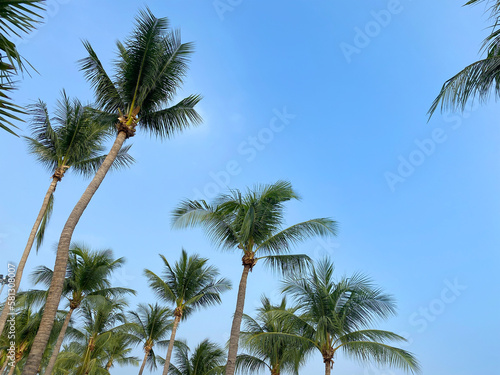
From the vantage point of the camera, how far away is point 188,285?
21109mm

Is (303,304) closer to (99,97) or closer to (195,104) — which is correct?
A: (195,104)

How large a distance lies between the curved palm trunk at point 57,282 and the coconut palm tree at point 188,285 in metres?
11.9

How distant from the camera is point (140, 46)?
11133 mm

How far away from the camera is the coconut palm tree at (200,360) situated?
24.4m

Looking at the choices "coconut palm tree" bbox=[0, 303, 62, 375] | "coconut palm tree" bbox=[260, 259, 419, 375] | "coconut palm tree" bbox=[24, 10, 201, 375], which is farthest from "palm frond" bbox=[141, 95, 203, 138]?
"coconut palm tree" bbox=[0, 303, 62, 375]

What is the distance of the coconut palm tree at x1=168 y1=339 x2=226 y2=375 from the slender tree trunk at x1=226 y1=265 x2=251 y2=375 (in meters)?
13.3

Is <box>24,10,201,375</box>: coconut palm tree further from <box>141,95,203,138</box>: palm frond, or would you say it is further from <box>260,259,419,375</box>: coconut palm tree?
<box>260,259,419,375</box>: coconut palm tree

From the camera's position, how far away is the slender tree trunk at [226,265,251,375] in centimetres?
1223

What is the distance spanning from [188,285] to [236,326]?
8.92 m

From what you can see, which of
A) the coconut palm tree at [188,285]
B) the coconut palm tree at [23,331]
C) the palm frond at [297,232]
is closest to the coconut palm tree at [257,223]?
the palm frond at [297,232]

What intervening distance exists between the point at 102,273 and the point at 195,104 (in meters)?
11.6

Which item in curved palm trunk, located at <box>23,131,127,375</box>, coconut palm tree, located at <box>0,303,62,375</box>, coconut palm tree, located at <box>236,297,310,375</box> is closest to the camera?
curved palm trunk, located at <box>23,131,127,375</box>

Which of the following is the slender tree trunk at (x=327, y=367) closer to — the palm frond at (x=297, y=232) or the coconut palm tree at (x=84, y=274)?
the palm frond at (x=297, y=232)

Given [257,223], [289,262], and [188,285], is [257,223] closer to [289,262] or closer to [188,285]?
[289,262]
